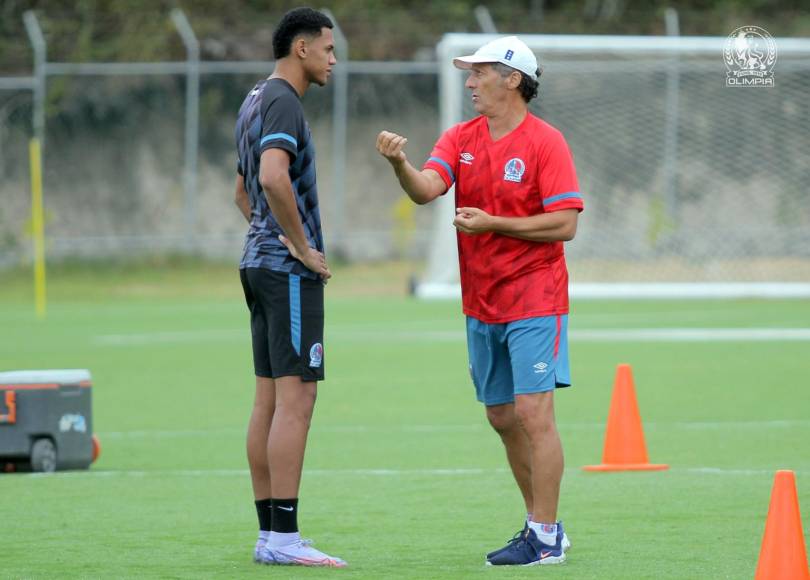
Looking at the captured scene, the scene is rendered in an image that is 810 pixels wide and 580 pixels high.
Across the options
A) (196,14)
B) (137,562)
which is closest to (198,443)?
(137,562)

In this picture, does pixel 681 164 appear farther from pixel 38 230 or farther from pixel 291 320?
pixel 291 320

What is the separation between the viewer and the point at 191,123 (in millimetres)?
29234

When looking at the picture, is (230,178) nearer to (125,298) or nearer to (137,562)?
(125,298)

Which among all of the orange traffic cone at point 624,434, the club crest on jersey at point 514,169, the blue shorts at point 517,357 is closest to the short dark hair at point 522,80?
the club crest on jersey at point 514,169

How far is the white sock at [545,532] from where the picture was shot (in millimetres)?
6441

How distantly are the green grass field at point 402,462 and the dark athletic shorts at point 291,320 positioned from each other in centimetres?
85

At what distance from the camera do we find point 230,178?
30609mm

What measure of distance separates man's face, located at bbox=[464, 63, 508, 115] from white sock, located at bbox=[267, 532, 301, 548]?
1962mm

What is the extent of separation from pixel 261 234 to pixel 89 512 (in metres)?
2.06

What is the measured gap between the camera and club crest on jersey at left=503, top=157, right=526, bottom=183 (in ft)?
21.6

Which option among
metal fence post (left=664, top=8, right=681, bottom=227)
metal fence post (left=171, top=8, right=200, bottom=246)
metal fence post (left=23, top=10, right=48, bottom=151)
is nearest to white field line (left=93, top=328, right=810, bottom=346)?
metal fence post (left=664, top=8, right=681, bottom=227)

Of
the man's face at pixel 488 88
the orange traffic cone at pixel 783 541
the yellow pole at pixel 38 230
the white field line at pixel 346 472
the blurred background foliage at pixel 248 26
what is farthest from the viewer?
the blurred background foliage at pixel 248 26

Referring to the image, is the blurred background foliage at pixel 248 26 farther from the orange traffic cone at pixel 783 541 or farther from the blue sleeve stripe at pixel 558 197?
the orange traffic cone at pixel 783 541

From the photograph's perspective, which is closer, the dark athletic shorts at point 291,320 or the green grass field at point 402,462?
the dark athletic shorts at point 291,320
